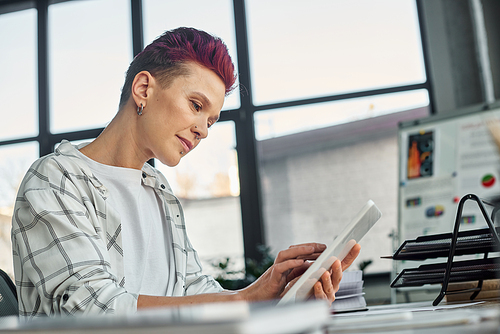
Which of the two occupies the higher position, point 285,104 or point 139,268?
point 285,104

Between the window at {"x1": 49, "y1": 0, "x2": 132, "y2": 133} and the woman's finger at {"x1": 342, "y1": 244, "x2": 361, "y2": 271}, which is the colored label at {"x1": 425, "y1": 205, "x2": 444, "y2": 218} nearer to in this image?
the woman's finger at {"x1": 342, "y1": 244, "x2": 361, "y2": 271}

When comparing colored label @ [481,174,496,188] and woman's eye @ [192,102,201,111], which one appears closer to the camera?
woman's eye @ [192,102,201,111]

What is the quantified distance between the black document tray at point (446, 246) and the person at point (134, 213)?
162mm

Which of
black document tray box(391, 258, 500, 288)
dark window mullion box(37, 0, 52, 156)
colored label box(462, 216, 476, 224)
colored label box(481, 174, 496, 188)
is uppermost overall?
dark window mullion box(37, 0, 52, 156)

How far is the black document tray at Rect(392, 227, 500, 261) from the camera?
0.95 metres

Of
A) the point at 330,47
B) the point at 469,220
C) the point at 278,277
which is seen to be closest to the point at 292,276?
the point at 278,277

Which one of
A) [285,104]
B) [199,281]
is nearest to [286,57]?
[285,104]

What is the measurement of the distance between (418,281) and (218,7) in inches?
140

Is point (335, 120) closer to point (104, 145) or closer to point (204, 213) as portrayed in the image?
point (204, 213)

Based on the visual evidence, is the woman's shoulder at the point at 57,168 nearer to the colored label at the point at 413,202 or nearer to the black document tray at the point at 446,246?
the black document tray at the point at 446,246

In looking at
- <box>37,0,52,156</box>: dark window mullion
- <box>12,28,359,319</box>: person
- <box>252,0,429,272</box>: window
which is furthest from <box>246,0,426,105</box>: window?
<box>12,28,359,319</box>: person

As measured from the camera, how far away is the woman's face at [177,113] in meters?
1.18

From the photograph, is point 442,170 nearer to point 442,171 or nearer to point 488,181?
point 442,171

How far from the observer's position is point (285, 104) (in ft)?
12.3
